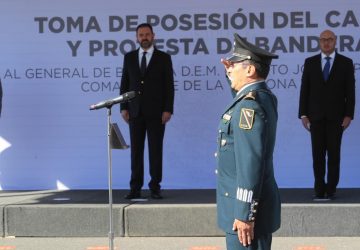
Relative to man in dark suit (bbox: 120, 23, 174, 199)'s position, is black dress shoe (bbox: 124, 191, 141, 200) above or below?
below

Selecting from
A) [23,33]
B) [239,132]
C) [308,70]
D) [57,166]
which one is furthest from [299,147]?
[239,132]

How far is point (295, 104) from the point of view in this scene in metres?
8.00

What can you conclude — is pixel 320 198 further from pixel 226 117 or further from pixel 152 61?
pixel 226 117

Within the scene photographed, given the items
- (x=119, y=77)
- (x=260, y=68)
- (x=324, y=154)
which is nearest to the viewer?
(x=260, y=68)

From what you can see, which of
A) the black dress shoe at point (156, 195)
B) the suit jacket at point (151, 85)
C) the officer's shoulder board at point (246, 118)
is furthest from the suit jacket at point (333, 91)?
the officer's shoulder board at point (246, 118)

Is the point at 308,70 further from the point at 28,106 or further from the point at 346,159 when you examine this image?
the point at 28,106

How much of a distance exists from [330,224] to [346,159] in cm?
177

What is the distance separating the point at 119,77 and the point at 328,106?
2.69m

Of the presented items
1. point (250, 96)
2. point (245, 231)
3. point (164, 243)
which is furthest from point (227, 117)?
point (164, 243)

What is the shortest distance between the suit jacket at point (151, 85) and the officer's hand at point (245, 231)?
3.96 m

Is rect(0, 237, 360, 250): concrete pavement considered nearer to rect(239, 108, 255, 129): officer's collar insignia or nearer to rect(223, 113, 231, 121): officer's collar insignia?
rect(223, 113, 231, 121): officer's collar insignia

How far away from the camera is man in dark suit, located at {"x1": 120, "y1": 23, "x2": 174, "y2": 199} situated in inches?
280

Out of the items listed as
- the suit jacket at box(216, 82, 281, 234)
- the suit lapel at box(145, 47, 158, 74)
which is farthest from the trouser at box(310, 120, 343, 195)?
the suit jacket at box(216, 82, 281, 234)

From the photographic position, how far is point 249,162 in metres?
3.18
